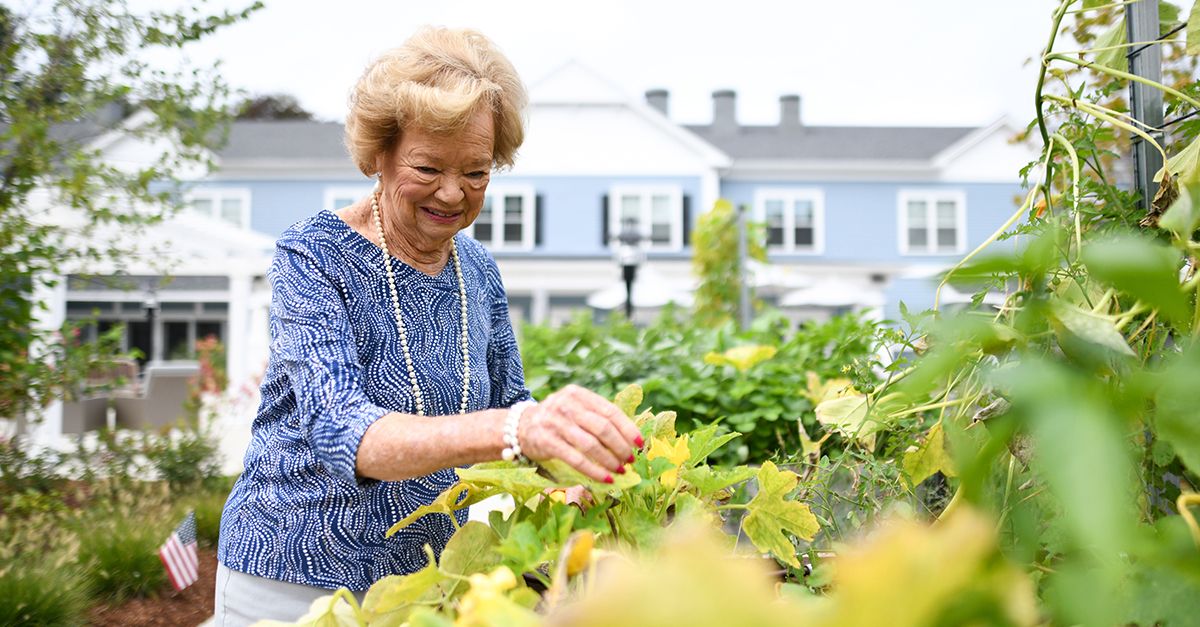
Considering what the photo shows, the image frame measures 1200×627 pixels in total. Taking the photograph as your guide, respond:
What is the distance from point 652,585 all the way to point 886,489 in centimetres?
95

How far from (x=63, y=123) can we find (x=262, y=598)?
16.9ft

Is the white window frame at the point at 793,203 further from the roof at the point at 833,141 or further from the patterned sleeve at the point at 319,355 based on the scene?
the patterned sleeve at the point at 319,355

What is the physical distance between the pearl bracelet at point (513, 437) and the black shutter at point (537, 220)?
20176 mm

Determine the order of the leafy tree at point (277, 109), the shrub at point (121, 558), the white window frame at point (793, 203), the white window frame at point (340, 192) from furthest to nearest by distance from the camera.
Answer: the leafy tree at point (277, 109) → the white window frame at point (793, 203) → the white window frame at point (340, 192) → the shrub at point (121, 558)

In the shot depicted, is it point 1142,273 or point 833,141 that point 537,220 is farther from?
point 1142,273

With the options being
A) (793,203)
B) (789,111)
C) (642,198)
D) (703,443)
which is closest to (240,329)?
(642,198)

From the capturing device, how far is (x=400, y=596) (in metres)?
→ 0.81

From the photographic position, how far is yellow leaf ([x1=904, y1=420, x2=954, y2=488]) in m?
1.08

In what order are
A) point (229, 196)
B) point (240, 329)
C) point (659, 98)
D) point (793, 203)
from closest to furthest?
point (240, 329)
point (229, 196)
point (793, 203)
point (659, 98)

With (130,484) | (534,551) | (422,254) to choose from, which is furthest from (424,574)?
(130,484)

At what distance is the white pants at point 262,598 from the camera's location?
60.0 inches

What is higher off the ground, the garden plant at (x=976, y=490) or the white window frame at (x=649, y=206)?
the white window frame at (x=649, y=206)

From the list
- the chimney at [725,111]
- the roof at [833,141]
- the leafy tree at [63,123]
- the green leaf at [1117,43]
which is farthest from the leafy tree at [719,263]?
the chimney at [725,111]

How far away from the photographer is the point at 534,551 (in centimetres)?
78
